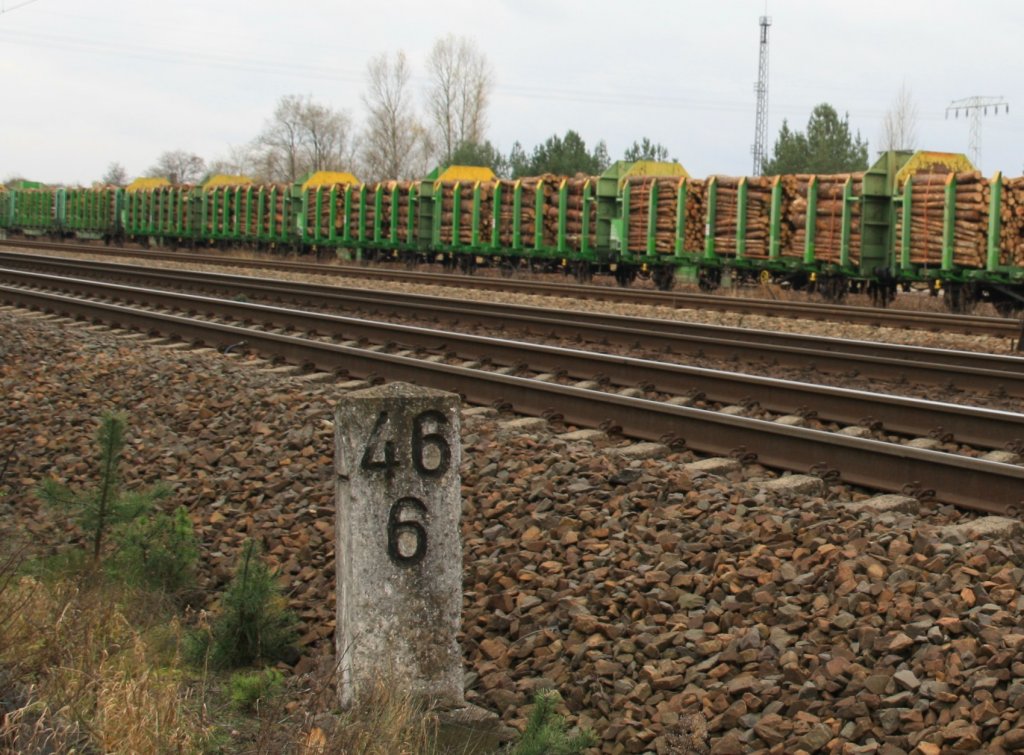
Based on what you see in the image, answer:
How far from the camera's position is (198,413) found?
9562 mm

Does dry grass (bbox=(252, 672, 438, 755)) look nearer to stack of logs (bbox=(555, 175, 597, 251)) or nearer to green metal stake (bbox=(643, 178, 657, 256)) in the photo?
green metal stake (bbox=(643, 178, 657, 256))

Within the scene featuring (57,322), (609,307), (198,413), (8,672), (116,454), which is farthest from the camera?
(609,307)

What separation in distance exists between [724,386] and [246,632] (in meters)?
5.56

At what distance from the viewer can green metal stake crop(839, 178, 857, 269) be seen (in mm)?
23203

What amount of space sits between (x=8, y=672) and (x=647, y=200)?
25195 mm

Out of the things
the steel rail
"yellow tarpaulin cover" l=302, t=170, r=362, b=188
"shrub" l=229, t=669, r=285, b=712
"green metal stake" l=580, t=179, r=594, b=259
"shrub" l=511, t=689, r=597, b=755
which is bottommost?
"shrub" l=229, t=669, r=285, b=712

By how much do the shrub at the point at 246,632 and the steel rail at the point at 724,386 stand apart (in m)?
5.01

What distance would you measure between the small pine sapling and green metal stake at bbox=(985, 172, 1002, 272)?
17.2 meters

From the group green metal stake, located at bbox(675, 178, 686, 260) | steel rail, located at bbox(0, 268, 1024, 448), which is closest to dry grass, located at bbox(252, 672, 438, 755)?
steel rail, located at bbox(0, 268, 1024, 448)

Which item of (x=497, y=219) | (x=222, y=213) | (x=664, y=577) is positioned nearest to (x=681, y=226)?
(x=497, y=219)

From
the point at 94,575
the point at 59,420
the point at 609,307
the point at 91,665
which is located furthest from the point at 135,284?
the point at 91,665

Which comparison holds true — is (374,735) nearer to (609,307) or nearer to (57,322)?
(57,322)

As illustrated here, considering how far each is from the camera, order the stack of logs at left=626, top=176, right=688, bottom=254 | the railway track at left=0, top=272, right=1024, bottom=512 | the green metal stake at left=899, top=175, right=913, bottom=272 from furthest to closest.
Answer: the stack of logs at left=626, top=176, right=688, bottom=254 → the green metal stake at left=899, top=175, right=913, bottom=272 → the railway track at left=0, top=272, right=1024, bottom=512

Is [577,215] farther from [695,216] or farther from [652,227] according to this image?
[695,216]
